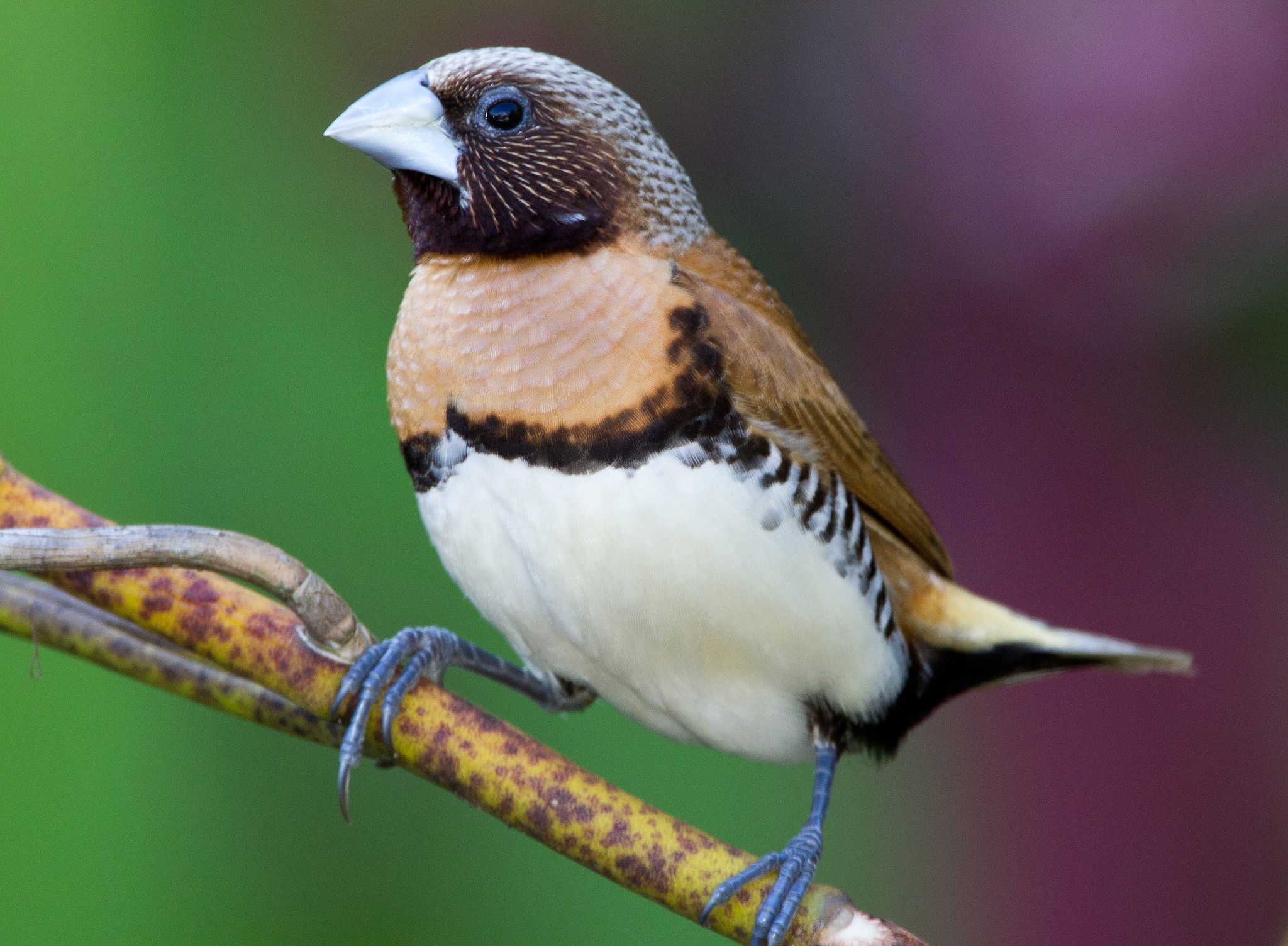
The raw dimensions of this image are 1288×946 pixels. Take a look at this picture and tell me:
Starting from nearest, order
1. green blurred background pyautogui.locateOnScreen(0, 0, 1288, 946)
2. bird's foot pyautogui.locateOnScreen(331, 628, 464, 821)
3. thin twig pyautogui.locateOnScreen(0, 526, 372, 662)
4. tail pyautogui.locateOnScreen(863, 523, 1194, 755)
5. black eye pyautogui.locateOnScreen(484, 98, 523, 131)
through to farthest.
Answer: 1. thin twig pyautogui.locateOnScreen(0, 526, 372, 662)
2. bird's foot pyautogui.locateOnScreen(331, 628, 464, 821)
3. black eye pyautogui.locateOnScreen(484, 98, 523, 131)
4. tail pyautogui.locateOnScreen(863, 523, 1194, 755)
5. green blurred background pyautogui.locateOnScreen(0, 0, 1288, 946)

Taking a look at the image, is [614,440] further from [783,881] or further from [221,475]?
[221,475]

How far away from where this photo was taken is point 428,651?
1.11 m

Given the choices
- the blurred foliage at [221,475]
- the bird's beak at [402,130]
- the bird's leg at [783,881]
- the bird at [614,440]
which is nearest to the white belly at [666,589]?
the bird at [614,440]

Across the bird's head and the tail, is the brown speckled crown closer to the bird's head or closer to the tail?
the bird's head

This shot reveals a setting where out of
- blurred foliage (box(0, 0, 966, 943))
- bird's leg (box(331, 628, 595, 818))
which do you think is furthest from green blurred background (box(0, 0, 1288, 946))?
bird's leg (box(331, 628, 595, 818))

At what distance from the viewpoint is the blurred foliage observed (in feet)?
5.42

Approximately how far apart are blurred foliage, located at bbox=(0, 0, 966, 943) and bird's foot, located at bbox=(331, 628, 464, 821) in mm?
684

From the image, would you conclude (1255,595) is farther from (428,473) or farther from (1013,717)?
(428,473)

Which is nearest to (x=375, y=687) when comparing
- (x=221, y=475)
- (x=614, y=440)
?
(x=614, y=440)

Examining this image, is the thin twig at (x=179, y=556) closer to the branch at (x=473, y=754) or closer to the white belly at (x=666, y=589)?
the branch at (x=473, y=754)

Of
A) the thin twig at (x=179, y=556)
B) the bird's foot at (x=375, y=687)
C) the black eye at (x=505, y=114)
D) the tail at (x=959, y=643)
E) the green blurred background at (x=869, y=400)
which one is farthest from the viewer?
the green blurred background at (x=869, y=400)

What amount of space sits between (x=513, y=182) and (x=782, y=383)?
0.83 feet

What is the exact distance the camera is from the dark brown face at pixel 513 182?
42.5 inches

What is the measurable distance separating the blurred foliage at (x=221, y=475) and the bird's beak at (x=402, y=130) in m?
0.74
